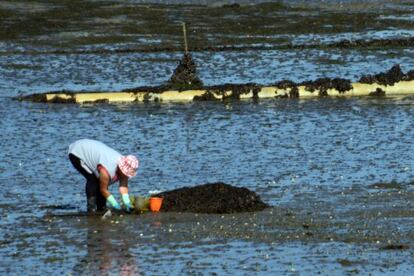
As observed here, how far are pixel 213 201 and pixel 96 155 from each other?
129cm

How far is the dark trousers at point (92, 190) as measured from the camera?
14.9 metres

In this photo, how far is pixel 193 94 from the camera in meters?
24.0

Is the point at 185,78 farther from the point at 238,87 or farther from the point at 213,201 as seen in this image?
the point at 213,201

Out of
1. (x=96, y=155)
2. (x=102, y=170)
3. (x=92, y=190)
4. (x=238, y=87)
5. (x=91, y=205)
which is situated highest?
(x=96, y=155)

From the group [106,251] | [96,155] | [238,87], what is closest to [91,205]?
[96,155]

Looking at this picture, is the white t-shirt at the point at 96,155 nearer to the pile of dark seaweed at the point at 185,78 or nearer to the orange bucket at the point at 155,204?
the orange bucket at the point at 155,204

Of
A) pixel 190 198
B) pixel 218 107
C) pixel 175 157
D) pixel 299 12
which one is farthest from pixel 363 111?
pixel 299 12

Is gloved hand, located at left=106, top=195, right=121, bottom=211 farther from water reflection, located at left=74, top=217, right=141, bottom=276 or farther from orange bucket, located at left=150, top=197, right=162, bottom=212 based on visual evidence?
orange bucket, located at left=150, top=197, right=162, bottom=212

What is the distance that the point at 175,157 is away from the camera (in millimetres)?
18500

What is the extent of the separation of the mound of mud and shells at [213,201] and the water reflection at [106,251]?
0.81 meters

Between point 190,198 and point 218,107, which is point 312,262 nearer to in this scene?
point 190,198

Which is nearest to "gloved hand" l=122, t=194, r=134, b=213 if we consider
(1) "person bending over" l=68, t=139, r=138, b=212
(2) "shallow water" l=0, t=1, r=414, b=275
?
(1) "person bending over" l=68, t=139, r=138, b=212

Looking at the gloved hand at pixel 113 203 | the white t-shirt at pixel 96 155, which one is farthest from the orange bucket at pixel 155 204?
the white t-shirt at pixel 96 155

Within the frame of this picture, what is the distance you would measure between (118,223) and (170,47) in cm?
1727
